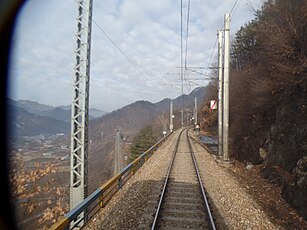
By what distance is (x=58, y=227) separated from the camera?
527cm

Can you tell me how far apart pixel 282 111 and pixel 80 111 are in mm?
10177

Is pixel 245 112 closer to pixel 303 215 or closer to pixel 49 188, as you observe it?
pixel 303 215

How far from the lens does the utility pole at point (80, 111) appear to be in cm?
759

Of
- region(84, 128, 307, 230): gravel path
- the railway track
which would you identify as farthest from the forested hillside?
the railway track

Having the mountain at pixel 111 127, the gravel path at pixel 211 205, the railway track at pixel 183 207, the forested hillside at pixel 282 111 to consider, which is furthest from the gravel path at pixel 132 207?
the mountain at pixel 111 127

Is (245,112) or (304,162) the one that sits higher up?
(245,112)

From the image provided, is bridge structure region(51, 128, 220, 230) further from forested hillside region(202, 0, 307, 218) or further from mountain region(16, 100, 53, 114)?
mountain region(16, 100, 53, 114)

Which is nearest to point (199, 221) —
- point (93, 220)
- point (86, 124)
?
point (93, 220)

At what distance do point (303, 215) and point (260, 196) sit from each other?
2198mm

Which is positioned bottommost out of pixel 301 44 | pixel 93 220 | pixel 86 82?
pixel 93 220

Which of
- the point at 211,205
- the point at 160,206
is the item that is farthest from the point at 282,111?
the point at 160,206

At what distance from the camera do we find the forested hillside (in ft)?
32.0

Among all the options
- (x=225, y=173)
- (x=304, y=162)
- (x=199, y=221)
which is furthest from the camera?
(x=225, y=173)

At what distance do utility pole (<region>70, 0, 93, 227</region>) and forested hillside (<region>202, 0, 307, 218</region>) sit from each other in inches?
252
